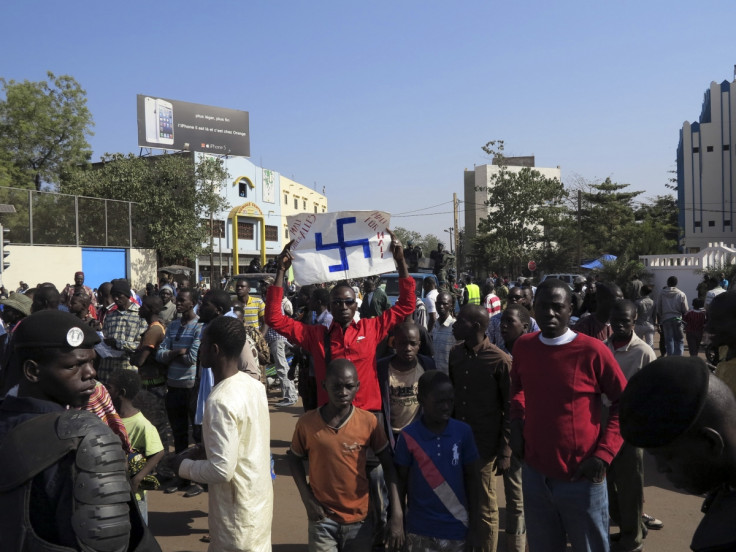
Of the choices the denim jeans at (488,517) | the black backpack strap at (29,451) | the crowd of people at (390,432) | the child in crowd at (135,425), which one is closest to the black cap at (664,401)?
the crowd of people at (390,432)

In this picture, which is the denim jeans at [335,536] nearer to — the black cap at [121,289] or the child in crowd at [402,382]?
the child in crowd at [402,382]

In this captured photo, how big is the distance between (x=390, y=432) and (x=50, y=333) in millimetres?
2968

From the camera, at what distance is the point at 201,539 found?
5.34 m

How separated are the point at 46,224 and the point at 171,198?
7.36 meters

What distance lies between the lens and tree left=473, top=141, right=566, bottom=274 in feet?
132

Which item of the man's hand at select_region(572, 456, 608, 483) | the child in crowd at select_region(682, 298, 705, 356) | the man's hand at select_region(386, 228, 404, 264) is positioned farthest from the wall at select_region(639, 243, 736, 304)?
the man's hand at select_region(572, 456, 608, 483)

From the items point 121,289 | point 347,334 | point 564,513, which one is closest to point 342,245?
point 347,334

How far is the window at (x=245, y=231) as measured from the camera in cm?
4697

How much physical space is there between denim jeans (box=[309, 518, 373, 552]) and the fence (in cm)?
2203

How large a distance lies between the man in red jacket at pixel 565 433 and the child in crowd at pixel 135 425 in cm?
223

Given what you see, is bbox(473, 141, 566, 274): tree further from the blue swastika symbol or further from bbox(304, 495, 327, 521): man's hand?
bbox(304, 495, 327, 521): man's hand

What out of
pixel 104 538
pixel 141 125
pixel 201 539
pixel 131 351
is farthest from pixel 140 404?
pixel 141 125

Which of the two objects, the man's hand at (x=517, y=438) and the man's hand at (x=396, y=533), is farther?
the man's hand at (x=517, y=438)

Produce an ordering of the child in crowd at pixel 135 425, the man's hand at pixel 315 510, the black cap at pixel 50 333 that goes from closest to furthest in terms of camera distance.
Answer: the black cap at pixel 50 333 < the man's hand at pixel 315 510 < the child in crowd at pixel 135 425
